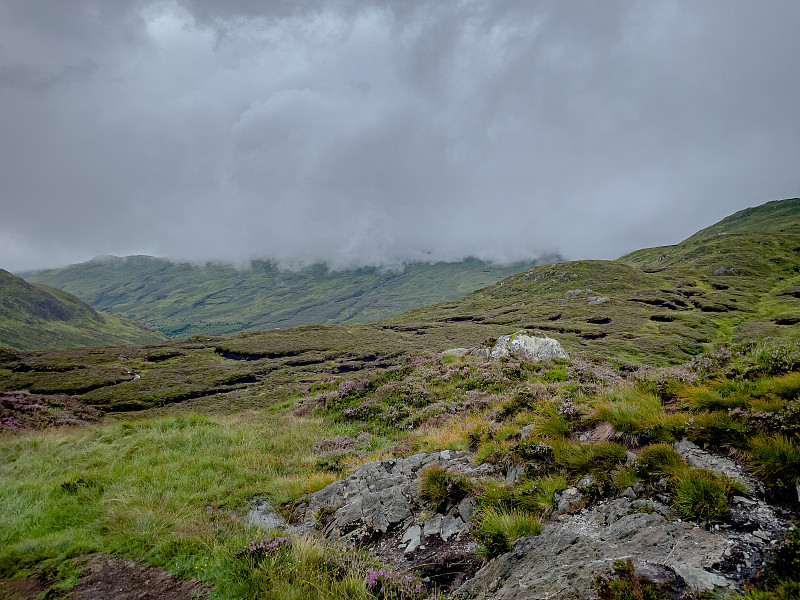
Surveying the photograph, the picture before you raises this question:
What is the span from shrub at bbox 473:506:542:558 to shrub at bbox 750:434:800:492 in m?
3.25

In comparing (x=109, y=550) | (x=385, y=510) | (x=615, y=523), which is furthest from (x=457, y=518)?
(x=109, y=550)

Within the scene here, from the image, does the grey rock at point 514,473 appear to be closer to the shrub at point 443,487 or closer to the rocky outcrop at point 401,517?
the rocky outcrop at point 401,517

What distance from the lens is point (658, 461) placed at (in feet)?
20.1

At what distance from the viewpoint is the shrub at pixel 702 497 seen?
4.93 metres

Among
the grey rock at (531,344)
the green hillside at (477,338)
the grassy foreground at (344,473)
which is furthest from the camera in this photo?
the green hillside at (477,338)

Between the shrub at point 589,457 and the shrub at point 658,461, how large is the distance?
1.39ft

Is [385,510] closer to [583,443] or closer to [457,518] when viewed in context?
[457,518]

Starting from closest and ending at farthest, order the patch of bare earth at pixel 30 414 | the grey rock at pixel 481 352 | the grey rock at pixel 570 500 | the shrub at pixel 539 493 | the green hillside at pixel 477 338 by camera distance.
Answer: the grey rock at pixel 570 500
the shrub at pixel 539 493
the patch of bare earth at pixel 30 414
the grey rock at pixel 481 352
the green hillside at pixel 477 338

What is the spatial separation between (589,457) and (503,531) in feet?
7.74

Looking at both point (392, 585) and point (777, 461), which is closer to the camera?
point (777, 461)

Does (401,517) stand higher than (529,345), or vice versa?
(529,345)

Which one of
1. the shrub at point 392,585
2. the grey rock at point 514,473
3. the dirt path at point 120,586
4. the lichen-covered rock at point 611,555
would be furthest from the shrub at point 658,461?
the dirt path at point 120,586

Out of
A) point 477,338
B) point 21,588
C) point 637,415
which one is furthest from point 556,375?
point 477,338

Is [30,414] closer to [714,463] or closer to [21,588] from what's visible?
[21,588]
